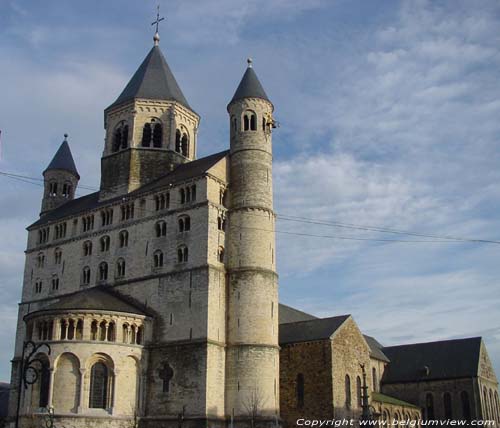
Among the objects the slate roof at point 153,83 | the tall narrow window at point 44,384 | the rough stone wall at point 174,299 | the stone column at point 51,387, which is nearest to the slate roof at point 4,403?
the rough stone wall at point 174,299

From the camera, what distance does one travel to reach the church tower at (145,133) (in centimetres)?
5703

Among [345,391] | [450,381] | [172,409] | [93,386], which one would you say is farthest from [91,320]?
[450,381]

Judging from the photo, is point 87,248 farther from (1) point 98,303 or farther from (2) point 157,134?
(2) point 157,134

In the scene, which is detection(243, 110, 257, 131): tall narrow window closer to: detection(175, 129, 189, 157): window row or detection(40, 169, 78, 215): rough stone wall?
detection(175, 129, 189, 157): window row

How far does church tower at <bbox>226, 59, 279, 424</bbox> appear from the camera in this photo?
1842 inches

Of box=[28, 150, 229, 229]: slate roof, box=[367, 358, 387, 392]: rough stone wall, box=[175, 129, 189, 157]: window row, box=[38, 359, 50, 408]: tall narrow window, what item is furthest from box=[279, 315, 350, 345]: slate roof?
box=[38, 359, 50, 408]: tall narrow window

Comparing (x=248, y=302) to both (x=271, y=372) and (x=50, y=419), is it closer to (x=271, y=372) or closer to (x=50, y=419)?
(x=271, y=372)

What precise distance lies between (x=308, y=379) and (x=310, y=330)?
4452 mm

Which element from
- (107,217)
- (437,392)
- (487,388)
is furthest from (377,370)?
(107,217)

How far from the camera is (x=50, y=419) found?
139 ft

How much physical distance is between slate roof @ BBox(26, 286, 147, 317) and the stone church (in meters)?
0.15

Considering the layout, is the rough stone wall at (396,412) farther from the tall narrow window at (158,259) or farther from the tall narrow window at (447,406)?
the tall narrow window at (158,259)

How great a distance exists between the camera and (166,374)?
47125mm

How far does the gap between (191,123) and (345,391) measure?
92.3 ft
